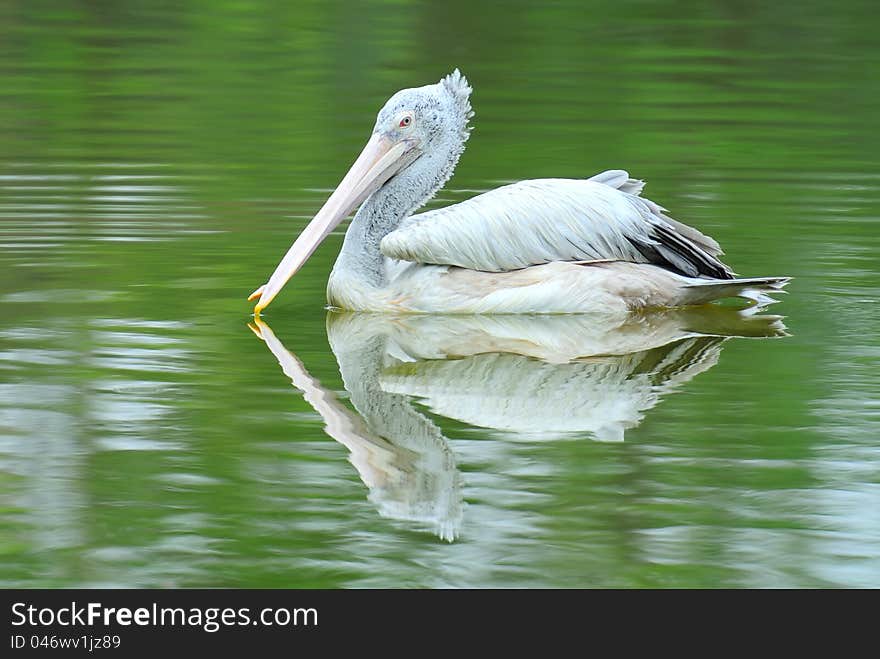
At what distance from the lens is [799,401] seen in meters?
5.60

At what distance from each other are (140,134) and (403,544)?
299 inches

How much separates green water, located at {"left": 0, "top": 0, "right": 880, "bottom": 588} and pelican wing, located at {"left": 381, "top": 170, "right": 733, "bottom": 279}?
0.87 feet

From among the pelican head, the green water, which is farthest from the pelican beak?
the green water

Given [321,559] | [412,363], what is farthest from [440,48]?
[321,559]

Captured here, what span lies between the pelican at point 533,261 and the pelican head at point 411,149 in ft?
0.70

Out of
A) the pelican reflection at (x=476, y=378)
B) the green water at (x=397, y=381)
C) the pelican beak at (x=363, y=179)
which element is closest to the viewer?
the green water at (x=397, y=381)

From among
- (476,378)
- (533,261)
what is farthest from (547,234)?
(476,378)

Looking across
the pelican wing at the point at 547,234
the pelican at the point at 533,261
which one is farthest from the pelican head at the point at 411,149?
the pelican wing at the point at 547,234

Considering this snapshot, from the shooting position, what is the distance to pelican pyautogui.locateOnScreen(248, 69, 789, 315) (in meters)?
7.02

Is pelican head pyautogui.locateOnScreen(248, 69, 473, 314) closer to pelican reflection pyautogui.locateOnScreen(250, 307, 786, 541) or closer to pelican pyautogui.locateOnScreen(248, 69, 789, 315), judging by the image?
pelican pyautogui.locateOnScreen(248, 69, 789, 315)

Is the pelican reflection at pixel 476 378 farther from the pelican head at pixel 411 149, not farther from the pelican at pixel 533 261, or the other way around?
the pelican head at pixel 411 149

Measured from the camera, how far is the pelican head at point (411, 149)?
7414 millimetres

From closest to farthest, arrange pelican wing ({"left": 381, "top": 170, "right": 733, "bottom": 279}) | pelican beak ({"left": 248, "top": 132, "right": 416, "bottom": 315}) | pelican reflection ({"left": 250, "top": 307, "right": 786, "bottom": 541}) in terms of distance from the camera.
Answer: pelican reflection ({"left": 250, "top": 307, "right": 786, "bottom": 541}), pelican wing ({"left": 381, "top": 170, "right": 733, "bottom": 279}), pelican beak ({"left": 248, "top": 132, "right": 416, "bottom": 315})

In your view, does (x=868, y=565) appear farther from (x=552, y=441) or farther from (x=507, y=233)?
(x=507, y=233)
